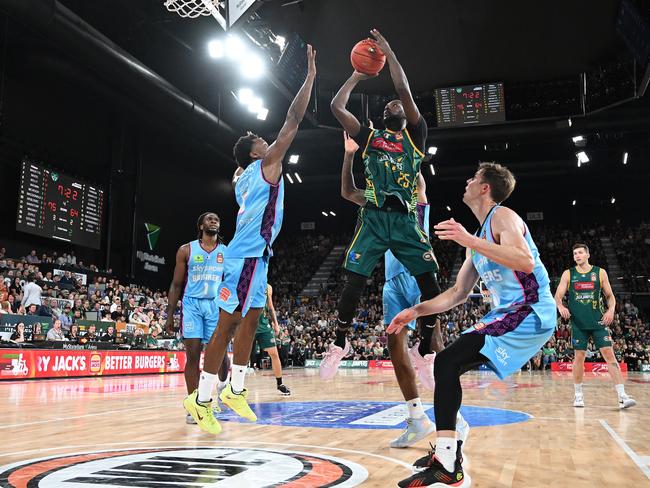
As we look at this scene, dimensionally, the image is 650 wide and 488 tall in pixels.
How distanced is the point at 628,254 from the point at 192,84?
20360 millimetres

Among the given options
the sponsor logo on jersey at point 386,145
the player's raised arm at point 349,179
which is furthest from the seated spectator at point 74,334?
the sponsor logo on jersey at point 386,145

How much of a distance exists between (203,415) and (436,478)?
2.36 m

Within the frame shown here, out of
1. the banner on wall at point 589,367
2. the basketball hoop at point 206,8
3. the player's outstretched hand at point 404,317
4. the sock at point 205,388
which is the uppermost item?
the basketball hoop at point 206,8

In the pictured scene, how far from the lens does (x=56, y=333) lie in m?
12.8

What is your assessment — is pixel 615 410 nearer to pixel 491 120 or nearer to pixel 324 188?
pixel 491 120

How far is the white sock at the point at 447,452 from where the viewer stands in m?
2.81

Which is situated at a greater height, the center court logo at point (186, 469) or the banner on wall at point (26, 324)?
the banner on wall at point (26, 324)

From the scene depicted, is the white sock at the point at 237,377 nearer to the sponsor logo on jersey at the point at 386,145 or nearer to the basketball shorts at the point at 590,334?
the sponsor logo on jersey at the point at 386,145

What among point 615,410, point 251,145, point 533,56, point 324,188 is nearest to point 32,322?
point 251,145

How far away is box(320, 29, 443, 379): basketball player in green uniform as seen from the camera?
169 inches

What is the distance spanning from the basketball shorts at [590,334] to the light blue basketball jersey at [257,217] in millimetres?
5000

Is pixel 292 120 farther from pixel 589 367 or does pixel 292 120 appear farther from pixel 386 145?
pixel 589 367

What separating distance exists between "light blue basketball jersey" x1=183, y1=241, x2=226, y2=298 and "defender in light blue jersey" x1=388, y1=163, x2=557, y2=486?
319 cm

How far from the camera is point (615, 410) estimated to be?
7109mm
